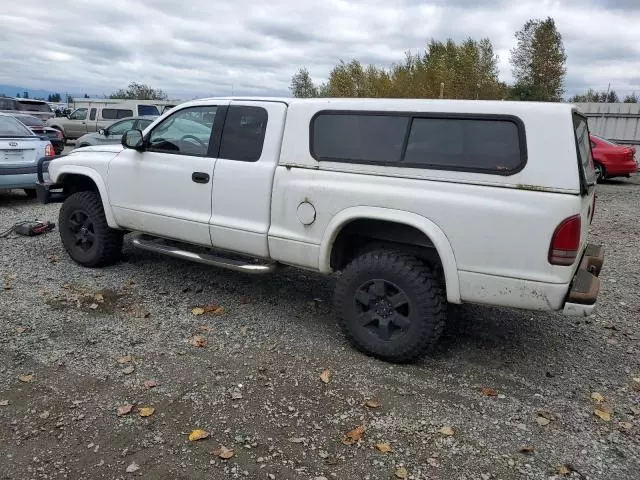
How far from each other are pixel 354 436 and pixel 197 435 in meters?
0.90

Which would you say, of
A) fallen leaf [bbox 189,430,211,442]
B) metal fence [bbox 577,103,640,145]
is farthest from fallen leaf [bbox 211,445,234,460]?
metal fence [bbox 577,103,640,145]

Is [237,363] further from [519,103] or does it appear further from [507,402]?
[519,103]

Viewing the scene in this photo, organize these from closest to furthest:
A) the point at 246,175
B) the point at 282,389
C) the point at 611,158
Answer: the point at 282,389 < the point at 246,175 < the point at 611,158

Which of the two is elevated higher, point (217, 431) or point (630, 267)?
point (630, 267)

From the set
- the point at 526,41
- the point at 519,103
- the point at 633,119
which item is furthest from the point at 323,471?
the point at 526,41

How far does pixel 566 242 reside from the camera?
318cm

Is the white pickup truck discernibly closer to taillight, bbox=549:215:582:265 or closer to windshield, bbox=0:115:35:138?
taillight, bbox=549:215:582:265

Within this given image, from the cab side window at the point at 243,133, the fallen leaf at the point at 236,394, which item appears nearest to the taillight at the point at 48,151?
the cab side window at the point at 243,133

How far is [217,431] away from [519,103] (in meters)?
2.77

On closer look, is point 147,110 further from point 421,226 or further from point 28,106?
point 421,226

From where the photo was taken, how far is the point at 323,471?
278 centimetres

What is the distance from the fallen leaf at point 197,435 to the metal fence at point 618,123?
2048 cm

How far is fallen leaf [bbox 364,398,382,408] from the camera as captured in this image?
132 inches

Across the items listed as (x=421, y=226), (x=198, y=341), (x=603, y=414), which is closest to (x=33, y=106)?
(x=198, y=341)
